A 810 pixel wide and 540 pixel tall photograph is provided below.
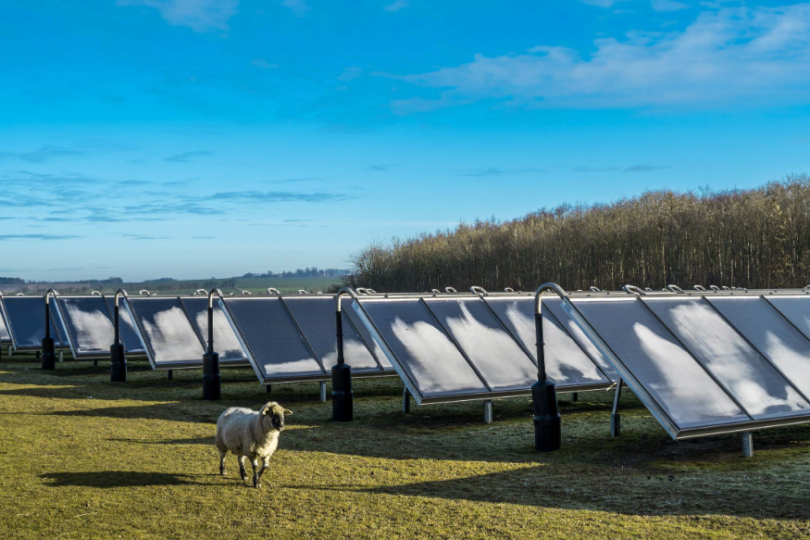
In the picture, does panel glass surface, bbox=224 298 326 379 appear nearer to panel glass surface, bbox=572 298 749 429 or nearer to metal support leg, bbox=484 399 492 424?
metal support leg, bbox=484 399 492 424

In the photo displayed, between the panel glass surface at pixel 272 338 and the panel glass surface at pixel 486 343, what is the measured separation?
370 cm

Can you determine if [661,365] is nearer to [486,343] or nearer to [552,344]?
[486,343]

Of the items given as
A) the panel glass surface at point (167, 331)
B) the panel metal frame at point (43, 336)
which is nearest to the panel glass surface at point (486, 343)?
the panel glass surface at point (167, 331)

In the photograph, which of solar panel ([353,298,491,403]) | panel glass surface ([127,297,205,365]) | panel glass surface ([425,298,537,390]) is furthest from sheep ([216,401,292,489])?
panel glass surface ([127,297,205,365])

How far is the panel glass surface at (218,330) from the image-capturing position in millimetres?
20312

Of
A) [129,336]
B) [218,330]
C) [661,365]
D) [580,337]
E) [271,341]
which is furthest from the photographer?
[129,336]

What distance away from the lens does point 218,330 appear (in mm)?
21656

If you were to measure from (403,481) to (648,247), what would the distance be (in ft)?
131

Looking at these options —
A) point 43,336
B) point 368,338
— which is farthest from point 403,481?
point 43,336

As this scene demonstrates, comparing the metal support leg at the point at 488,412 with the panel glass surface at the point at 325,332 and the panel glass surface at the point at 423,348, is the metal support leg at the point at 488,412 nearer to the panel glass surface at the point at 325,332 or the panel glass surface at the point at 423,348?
the panel glass surface at the point at 423,348

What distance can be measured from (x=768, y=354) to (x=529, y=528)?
6516 millimetres

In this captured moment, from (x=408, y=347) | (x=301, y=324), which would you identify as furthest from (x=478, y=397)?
(x=301, y=324)

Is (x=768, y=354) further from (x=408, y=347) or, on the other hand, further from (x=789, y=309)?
(x=408, y=347)

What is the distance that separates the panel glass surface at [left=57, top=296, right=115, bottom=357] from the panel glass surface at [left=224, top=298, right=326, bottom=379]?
8.84 m
